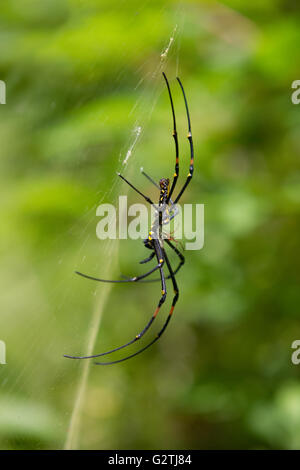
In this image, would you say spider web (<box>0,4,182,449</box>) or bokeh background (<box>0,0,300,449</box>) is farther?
bokeh background (<box>0,0,300,449</box>)

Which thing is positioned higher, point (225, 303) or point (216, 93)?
point (216, 93)

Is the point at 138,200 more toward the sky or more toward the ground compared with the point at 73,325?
more toward the sky

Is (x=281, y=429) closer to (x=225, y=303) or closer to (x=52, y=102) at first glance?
(x=225, y=303)

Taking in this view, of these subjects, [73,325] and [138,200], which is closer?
[73,325]

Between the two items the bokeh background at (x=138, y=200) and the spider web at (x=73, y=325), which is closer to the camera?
the spider web at (x=73, y=325)
